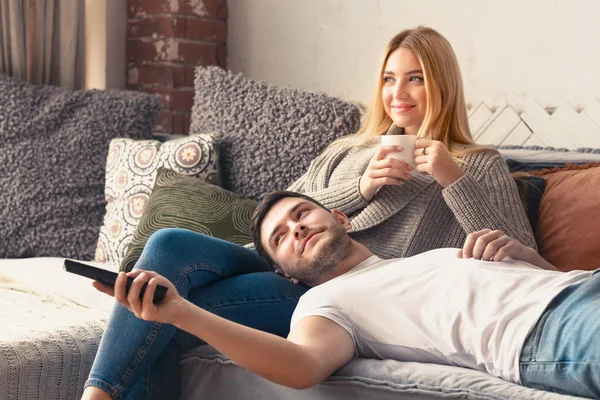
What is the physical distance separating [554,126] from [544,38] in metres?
0.28

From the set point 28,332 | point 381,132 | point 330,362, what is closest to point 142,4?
point 381,132

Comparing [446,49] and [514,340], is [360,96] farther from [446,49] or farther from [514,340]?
[514,340]

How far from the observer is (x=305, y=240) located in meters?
1.79

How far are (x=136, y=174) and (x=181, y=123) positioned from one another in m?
0.92

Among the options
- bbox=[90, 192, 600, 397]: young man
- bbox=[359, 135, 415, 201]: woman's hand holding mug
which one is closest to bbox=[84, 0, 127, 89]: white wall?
bbox=[359, 135, 415, 201]: woman's hand holding mug

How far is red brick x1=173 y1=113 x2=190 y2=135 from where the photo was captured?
3.56 metres

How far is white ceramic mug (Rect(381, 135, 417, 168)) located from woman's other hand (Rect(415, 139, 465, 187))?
0.06 ft

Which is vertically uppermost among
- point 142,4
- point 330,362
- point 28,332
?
point 142,4

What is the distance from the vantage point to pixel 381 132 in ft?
7.67

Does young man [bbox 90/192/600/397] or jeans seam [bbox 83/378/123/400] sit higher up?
young man [bbox 90/192/600/397]

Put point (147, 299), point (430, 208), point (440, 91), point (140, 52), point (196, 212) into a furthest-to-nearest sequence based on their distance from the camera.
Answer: point (140, 52) → point (196, 212) → point (440, 91) → point (430, 208) → point (147, 299)

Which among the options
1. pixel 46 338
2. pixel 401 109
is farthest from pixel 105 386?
pixel 401 109

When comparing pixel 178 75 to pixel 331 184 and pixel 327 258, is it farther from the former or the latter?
pixel 327 258

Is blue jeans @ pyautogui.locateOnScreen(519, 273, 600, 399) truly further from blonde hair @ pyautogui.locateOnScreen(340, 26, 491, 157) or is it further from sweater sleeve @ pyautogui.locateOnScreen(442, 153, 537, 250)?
blonde hair @ pyautogui.locateOnScreen(340, 26, 491, 157)
